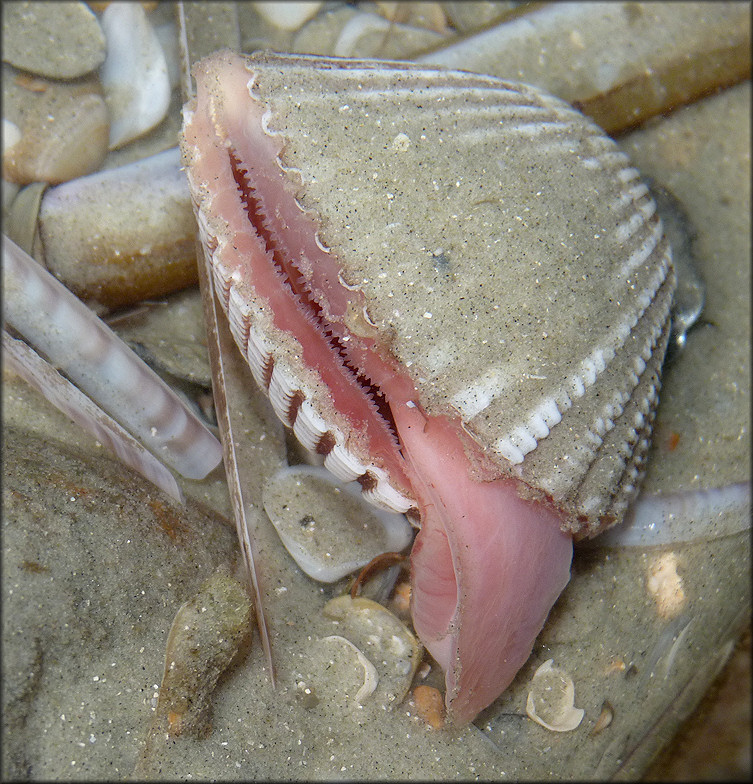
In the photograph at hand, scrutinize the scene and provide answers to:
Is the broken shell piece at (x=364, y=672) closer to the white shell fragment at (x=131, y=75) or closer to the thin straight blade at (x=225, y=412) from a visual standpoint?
the thin straight blade at (x=225, y=412)

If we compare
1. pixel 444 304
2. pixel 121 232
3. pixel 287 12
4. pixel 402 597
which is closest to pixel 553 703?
pixel 402 597

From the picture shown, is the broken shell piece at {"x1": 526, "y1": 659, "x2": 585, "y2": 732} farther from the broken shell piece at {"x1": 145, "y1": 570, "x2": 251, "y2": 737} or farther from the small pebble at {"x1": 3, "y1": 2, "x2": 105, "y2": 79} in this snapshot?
the small pebble at {"x1": 3, "y1": 2, "x2": 105, "y2": 79}

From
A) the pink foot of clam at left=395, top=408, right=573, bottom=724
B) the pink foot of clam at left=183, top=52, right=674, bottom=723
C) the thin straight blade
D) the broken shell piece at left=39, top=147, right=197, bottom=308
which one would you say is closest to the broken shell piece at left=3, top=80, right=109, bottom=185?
the broken shell piece at left=39, top=147, right=197, bottom=308

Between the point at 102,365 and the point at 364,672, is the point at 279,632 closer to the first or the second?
the point at 364,672

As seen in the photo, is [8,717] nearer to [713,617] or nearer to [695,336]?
[713,617]

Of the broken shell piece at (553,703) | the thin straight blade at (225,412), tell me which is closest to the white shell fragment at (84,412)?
the thin straight blade at (225,412)

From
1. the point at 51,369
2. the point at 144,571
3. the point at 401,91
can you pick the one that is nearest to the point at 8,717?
the point at 144,571
